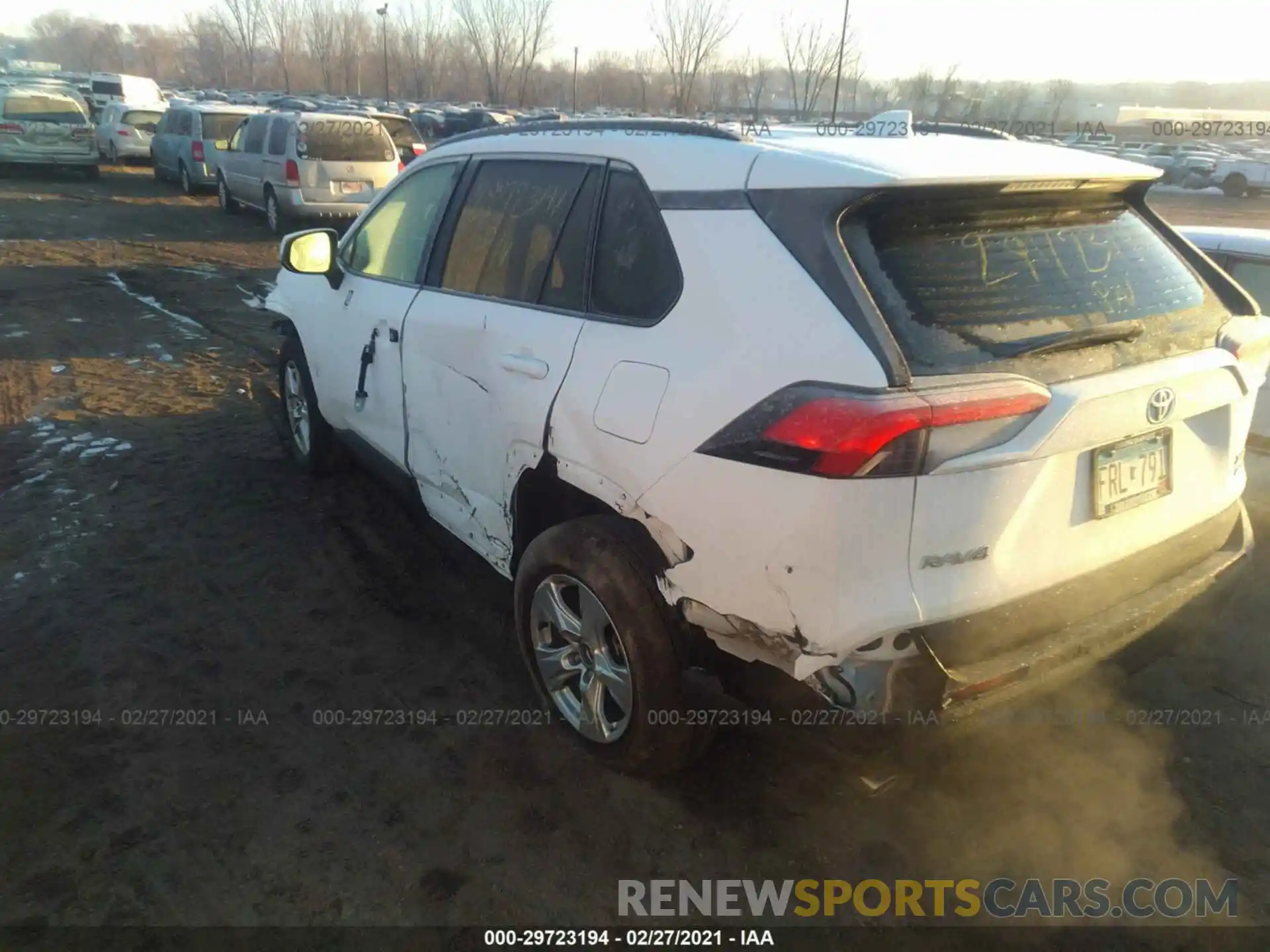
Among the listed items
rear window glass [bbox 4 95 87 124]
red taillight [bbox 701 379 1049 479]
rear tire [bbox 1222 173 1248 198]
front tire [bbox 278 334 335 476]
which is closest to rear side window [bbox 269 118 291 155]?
rear window glass [bbox 4 95 87 124]

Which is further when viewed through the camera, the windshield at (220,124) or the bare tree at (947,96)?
the bare tree at (947,96)

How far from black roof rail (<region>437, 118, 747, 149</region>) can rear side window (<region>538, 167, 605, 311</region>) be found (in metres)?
0.19

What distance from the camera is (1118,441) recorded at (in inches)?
92.2

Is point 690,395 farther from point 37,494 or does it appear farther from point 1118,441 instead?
point 37,494

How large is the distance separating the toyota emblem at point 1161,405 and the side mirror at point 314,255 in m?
3.50

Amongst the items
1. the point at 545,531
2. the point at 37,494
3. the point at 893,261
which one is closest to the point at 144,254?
the point at 37,494

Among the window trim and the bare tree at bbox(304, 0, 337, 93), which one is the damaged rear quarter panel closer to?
the window trim

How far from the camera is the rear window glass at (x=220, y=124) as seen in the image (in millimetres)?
18359

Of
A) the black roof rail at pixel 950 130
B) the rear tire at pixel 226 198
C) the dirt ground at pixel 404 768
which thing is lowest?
the dirt ground at pixel 404 768

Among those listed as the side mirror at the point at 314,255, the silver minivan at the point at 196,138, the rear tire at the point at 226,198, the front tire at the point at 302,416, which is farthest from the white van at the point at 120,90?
the side mirror at the point at 314,255

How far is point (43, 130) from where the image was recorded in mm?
18938

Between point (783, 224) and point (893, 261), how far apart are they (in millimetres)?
283

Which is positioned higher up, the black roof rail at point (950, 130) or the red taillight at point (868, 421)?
the black roof rail at point (950, 130)

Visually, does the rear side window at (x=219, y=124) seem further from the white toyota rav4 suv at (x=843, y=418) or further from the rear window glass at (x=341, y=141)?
the white toyota rav4 suv at (x=843, y=418)
